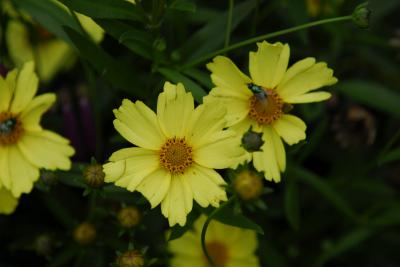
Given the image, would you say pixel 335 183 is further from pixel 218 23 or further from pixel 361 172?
pixel 218 23

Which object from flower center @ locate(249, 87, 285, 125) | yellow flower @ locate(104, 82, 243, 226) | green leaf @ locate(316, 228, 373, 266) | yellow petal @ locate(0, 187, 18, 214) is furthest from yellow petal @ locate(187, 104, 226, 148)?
green leaf @ locate(316, 228, 373, 266)

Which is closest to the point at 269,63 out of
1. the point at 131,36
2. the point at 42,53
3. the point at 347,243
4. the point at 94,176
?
the point at 131,36

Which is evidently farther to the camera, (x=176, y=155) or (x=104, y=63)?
(x=104, y=63)

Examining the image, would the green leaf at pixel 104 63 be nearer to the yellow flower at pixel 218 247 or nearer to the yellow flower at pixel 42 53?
the yellow flower at pixel 218 247

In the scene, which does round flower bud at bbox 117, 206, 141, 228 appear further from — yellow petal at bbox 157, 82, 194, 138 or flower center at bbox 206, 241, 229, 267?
flower center at bbox 206, 241, 229, 267

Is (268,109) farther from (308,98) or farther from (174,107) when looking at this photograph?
(174,107)

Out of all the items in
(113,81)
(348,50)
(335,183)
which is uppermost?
(113,81)

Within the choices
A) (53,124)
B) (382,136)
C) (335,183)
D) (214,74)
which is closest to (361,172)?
(335,183)
